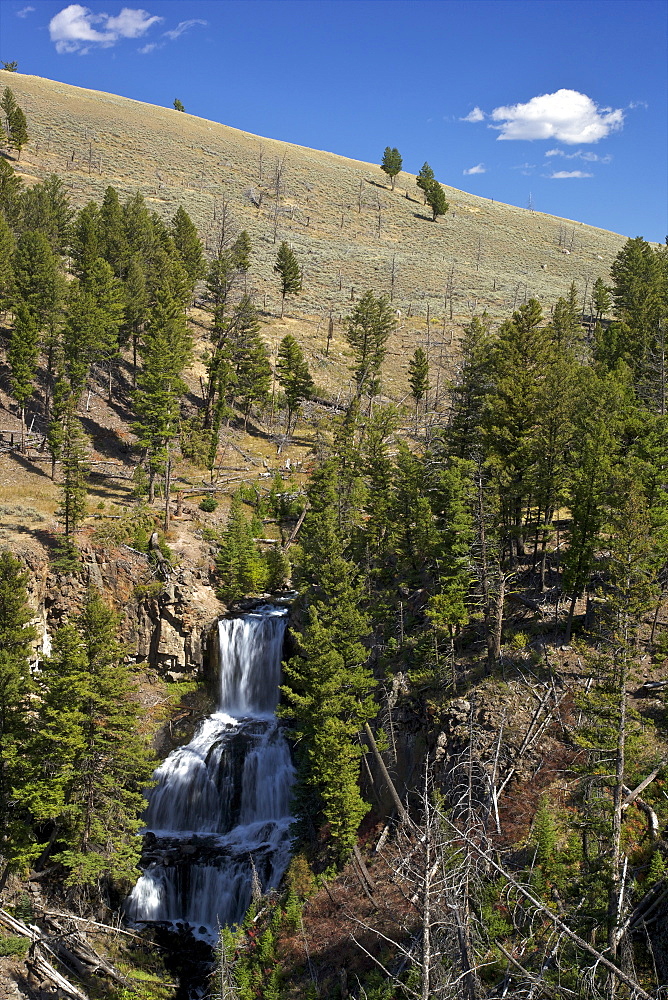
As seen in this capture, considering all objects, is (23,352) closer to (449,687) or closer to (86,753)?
(86,753)

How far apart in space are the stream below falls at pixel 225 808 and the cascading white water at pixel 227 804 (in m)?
0.04

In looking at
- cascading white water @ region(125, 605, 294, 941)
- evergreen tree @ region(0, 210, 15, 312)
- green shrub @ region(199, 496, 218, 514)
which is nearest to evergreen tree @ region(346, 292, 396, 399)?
green shrub @ region(199, 496, 218, 514)

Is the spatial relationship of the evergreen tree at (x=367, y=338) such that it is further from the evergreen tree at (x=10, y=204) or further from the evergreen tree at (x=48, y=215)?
the evergreen tree at (x=10, y=204)

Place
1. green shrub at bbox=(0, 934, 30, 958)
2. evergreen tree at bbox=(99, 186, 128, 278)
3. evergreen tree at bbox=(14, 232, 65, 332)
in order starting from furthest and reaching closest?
1. evergreen tree at bbox=(99, 186, 128, 278)
2. evergreen tree at bbox=(14, 232, 65, 332)
3. green shrub at bbox=(0, 934, 30, 958)

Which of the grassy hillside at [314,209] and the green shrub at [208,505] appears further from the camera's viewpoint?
the grassy hillside at [314,209]

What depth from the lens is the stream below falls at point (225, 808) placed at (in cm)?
2947

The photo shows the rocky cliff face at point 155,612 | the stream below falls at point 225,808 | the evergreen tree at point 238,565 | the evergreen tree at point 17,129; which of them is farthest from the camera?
the evergreen tree at point 17,129

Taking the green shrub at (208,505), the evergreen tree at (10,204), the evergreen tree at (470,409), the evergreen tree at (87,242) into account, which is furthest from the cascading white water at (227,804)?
the evergreen tree at (10,204)

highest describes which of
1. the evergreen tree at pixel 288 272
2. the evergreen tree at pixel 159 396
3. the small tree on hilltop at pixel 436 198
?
the small tree on hilltop at pixel 436 198

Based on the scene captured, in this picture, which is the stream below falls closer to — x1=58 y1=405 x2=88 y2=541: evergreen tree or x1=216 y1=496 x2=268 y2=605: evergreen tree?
x1=216 y1=496 x2=268 y2=605: evergreen tree

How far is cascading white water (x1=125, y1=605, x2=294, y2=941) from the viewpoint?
97.0 feet

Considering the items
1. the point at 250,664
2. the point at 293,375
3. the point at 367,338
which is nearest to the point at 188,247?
the point at 293,375

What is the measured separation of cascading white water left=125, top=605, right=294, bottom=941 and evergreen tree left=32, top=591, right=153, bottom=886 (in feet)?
12.3

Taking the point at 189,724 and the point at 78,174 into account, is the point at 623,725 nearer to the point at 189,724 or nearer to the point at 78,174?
the point at 189,724
